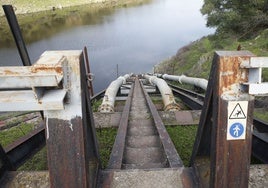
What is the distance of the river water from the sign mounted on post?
2209cm

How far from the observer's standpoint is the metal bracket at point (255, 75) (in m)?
2.01

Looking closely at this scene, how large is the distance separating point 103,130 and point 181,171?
263 centimetres

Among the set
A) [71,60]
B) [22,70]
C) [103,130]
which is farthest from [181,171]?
[103,130]

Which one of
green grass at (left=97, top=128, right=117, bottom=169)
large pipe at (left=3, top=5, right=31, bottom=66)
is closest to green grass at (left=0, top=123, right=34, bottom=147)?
green grass at (left=97, top=128, right=117, bottom=169)

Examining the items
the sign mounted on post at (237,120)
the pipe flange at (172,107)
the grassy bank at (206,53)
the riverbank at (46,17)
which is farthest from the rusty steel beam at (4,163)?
the riverbank at (46,17)

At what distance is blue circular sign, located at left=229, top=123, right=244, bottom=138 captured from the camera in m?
2.16

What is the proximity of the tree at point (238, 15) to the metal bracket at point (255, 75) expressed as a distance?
1670cm

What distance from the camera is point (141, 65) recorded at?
29.8 m

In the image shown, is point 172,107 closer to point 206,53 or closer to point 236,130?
point 236,130

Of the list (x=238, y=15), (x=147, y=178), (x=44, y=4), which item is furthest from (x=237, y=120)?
(x=44, y=4)

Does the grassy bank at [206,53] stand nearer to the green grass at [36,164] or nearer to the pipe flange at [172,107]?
the pipe flange at [172,107]

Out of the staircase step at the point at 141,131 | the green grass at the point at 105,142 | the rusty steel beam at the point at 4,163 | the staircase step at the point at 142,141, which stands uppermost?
the rusty steel beam at the point at 4,163

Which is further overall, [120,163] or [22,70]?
[120,163]

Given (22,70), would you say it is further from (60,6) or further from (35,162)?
(60,6)
